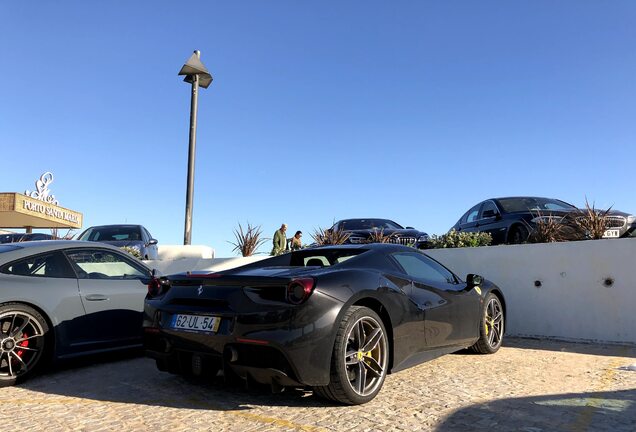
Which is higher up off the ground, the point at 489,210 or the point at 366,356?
the point at 489,210

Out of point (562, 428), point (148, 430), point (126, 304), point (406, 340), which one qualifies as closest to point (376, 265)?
point (406, 340)

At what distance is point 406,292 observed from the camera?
4.50 metres

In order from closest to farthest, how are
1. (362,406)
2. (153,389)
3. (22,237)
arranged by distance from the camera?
(362,406) < (153,389) < (22,237)

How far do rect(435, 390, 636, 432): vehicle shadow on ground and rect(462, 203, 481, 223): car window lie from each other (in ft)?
25.8

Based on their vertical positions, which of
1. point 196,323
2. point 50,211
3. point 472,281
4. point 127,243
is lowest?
point 196,323

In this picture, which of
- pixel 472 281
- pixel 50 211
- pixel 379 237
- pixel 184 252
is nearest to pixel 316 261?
pixel 472 281

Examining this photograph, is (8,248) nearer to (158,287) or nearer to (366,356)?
(158,287)

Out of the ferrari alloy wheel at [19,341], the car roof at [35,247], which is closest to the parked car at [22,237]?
the car roof at [35,247]

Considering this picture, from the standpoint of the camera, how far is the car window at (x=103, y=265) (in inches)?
214

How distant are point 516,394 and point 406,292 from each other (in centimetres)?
120

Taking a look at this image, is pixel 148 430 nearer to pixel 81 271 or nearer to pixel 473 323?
pixel 81 271

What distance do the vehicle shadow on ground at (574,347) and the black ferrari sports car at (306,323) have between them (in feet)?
8.03

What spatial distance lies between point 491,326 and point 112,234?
9609 millimetres

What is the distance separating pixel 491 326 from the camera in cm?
600
